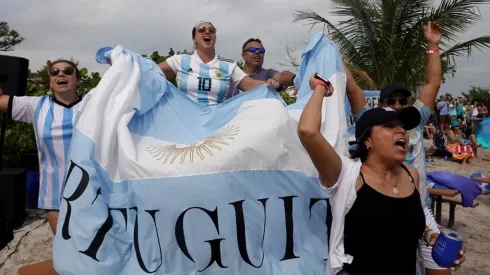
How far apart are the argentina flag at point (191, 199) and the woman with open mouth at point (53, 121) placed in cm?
51

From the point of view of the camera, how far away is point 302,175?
2199 millimetres

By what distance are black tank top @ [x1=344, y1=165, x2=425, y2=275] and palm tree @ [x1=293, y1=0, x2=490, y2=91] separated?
757 cm

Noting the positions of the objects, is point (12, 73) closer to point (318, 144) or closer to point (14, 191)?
point (14, 191)

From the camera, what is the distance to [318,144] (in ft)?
5.48

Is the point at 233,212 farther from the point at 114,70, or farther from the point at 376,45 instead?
the point at 376,45

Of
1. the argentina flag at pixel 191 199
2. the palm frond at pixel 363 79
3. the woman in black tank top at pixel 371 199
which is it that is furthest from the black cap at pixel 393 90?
the palm frond at pixel 363 79

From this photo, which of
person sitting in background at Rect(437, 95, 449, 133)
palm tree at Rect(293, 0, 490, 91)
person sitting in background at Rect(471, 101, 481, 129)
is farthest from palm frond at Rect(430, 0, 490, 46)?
person sitting in background at Rect(471, 101, 481, 129)

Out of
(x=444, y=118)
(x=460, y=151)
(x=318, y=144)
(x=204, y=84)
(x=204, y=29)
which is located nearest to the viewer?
(x=318, y=144)

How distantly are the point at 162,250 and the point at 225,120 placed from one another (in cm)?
88

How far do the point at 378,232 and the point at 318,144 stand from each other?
0.43m

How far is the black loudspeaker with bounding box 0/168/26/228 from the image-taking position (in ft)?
13.6

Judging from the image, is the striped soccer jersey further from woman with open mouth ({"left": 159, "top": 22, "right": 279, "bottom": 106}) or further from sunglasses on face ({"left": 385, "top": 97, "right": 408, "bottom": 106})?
sunglasses on face ({"left": 385, "top": 97, "right": 408, "bottom": 106})

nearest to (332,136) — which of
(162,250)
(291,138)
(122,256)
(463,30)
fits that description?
(291,138)

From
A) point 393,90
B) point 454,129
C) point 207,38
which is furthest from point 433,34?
point 454,129
